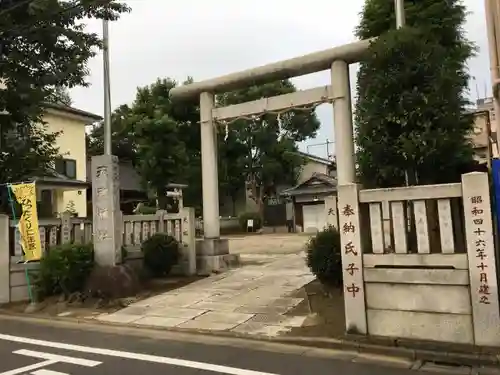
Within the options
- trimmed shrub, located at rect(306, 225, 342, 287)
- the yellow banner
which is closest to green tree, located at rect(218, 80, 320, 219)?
the yellow banner

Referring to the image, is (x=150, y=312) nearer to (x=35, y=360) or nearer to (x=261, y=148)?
(x=35, y=360)

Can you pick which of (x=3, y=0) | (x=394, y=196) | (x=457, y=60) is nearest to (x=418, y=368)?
(x=394, y=196)

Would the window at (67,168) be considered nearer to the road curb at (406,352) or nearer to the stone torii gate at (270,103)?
the stone torii gate at (270,103)

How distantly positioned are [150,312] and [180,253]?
3376mm

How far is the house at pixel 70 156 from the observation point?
22756mm

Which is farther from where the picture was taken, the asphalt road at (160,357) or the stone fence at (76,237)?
the stone fence at (76,237)

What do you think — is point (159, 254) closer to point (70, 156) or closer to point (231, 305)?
point (231, 305)

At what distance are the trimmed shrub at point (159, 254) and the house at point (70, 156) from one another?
1083 cm

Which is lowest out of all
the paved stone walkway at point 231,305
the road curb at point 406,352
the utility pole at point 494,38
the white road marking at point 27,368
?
the road curb at point 406,352

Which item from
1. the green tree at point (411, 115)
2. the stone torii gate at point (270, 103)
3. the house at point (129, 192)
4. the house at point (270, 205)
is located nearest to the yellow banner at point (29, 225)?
the stone torii gate at point (270, 103)

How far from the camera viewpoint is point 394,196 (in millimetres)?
6844

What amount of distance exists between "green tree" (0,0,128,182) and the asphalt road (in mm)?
6357

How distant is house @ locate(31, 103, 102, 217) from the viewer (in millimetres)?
22756

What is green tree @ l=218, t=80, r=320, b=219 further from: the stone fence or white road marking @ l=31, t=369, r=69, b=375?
white road marking @ l=31, t=369, r=69, b=375
